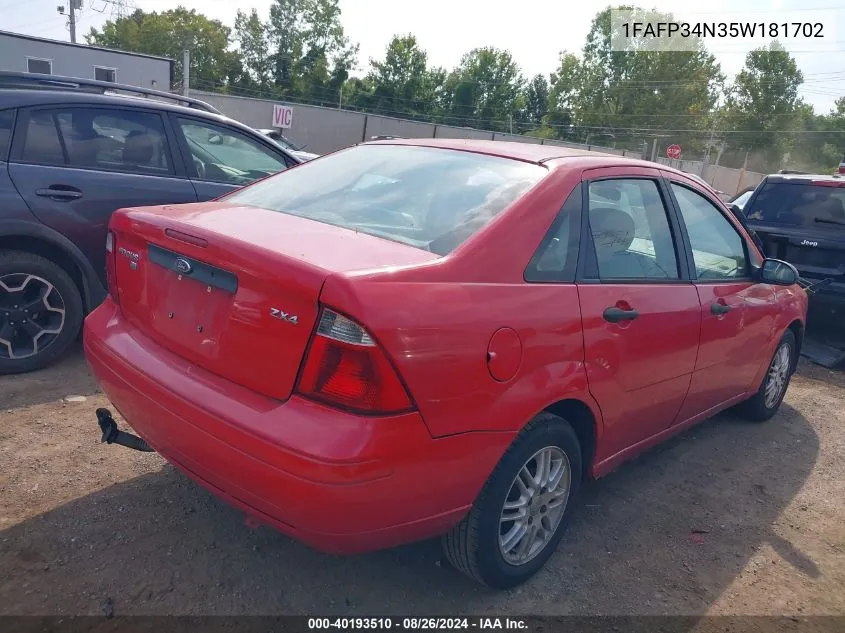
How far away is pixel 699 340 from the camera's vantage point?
11.2 feet

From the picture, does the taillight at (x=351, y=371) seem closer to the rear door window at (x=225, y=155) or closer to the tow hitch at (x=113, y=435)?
the tow hitch at (x=113, y=435)

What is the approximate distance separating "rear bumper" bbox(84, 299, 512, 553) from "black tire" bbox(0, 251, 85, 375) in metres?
2.26

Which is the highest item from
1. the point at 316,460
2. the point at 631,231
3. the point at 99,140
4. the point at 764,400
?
the point at 631,231

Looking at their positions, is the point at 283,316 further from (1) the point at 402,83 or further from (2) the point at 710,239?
(1) the point at 402,83

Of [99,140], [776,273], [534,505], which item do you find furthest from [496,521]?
[99,140]

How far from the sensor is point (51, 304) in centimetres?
429

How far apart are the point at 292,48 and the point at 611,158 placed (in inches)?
3220

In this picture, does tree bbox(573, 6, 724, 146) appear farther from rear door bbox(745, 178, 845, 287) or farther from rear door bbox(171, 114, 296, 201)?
rear door bbox(171, 114, 296, 201)

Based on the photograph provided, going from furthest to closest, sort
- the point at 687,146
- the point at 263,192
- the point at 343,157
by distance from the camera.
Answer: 1. the point at 687,146
2. the point at 343,157
3. the point at 263,192

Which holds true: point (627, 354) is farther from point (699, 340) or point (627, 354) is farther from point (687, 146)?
point (687, 146)

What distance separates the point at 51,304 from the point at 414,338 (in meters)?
3.25

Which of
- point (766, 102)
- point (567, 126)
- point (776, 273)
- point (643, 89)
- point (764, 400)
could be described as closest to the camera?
point (776, 273)

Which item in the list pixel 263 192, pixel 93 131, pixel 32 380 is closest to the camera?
pixel 263 192

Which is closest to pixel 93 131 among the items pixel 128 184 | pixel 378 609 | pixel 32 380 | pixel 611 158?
pixel 128 184
